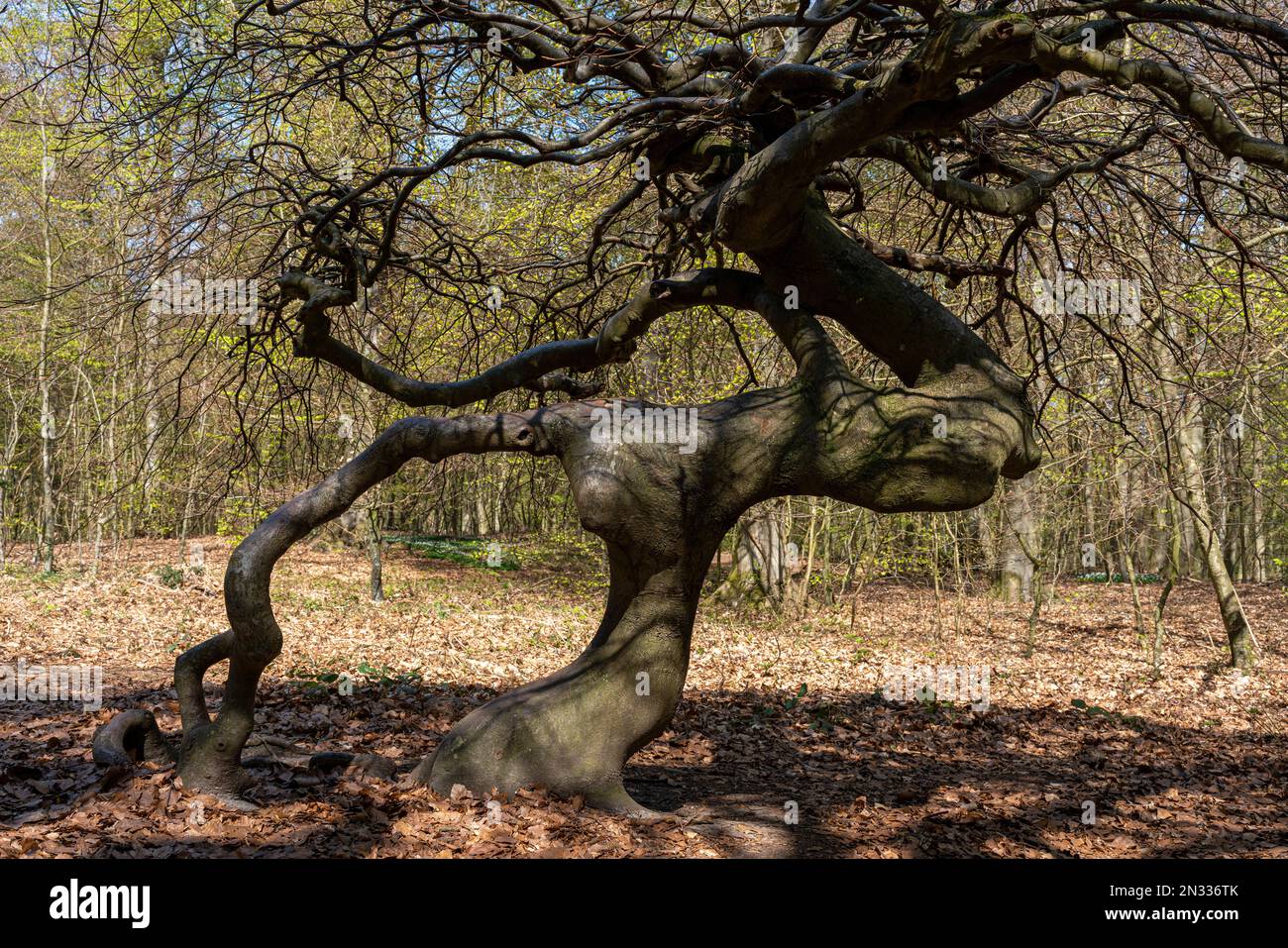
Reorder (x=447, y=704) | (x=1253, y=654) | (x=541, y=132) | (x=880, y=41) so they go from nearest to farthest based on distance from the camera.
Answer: (x=880, y=41), (x=447, y=704), (x=1253, y=654), (x=541, y=132)

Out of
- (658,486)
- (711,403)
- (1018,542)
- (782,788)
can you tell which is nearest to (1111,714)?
(782,788)

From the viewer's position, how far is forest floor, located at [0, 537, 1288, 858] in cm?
414

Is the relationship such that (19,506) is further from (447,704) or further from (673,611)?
(673,611)

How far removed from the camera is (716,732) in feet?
24.8

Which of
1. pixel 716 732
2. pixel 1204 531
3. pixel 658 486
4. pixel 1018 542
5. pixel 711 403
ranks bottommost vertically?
pixel 716 732

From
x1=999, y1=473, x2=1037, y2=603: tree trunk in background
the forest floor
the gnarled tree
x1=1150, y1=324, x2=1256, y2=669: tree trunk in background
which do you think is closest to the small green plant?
the forest floor

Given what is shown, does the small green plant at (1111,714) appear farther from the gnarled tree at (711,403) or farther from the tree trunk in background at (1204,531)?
the gnarled tree at (711,403)

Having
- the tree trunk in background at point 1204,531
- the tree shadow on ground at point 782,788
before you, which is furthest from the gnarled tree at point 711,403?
the tree trunk in background at point 1204,531

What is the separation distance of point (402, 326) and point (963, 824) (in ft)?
36.6

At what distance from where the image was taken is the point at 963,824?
4.83m

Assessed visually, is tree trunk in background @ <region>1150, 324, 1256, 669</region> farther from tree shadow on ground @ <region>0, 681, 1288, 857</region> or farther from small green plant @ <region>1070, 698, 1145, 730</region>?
tree shadow on ground @ <region>0, 681, 1288, 857</region>

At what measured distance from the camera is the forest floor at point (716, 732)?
414cm

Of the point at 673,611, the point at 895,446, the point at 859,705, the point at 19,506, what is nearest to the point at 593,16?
the point at 895,446

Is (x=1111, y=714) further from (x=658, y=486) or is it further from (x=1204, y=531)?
(x=658, y=486)
